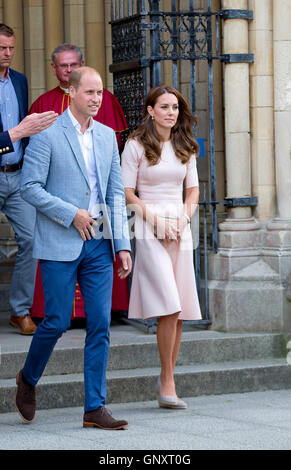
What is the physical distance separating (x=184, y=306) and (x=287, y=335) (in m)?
1.38

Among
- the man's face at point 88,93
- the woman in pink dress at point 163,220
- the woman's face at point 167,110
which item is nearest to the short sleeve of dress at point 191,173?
the woman in pink dress at point 163,220

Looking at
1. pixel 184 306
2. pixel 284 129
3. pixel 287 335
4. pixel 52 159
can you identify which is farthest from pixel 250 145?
pixel 52 159

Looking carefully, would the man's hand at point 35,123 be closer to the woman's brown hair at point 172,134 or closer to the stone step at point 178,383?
the woman's brown hair at point 172,134

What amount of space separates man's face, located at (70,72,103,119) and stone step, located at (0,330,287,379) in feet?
5.67

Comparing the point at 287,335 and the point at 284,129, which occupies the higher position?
the point at 284,129

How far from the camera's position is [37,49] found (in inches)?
408

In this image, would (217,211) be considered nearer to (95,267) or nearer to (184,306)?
(184,306)

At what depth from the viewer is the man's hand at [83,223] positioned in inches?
231

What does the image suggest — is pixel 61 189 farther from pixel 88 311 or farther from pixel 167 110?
pixel 167 110

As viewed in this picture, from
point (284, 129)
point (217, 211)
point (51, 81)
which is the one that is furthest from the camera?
point (51, 81)

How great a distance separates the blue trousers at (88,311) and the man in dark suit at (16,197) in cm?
174

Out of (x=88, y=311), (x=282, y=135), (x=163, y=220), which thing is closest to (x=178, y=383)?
(x=163, y=220)

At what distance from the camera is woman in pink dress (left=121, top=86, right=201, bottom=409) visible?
656 centimetres

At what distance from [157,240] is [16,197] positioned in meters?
1.49
